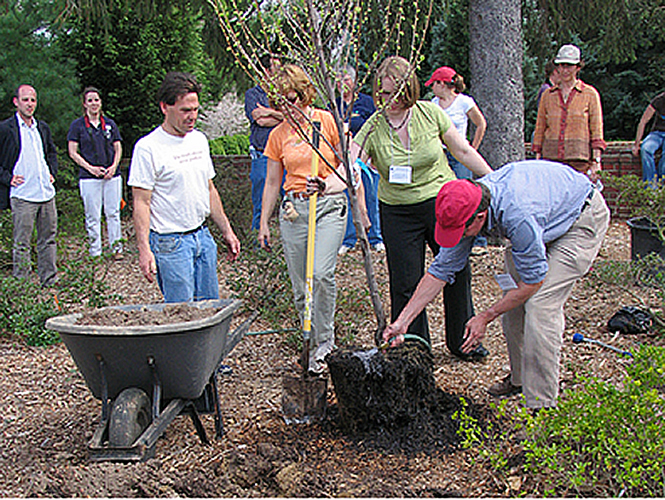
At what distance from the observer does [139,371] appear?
9.60 ft

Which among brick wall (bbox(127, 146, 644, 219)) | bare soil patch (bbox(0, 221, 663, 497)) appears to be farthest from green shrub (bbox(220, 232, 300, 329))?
brick wall (bbox(127, 146, 644, 219))

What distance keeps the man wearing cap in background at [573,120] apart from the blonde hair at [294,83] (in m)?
3.50

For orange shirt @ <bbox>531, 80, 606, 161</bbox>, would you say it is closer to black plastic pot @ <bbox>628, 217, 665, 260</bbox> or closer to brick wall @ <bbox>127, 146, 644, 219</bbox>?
black plastic pot @ <bbox>628, 217, 665, 260</bbox>

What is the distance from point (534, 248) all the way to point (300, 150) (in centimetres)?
156

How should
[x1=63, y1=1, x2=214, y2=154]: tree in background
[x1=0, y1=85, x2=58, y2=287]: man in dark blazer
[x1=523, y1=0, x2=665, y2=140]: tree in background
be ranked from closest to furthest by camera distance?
[x1=0, y1=85, x2=58, y2=287]: man in dark blazer, [x1=523, y1=0, x2=665, y2=140]: tree in background, [x1=63, y1=1, x2=214, y2=154]: tree in background

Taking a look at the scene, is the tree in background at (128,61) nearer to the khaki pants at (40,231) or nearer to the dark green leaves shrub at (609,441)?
the khaki pants at (40,231)

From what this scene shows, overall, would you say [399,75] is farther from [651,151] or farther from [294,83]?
[651,151]

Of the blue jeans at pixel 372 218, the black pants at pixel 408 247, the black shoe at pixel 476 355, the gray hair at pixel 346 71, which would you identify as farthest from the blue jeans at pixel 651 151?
the black pants at pixel 408 247

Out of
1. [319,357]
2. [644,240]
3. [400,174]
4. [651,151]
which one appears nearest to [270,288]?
[319,357]

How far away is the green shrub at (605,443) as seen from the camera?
240 cm

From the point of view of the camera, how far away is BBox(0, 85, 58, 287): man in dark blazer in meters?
6.66

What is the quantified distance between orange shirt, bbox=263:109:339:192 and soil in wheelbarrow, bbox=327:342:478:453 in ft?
3.72

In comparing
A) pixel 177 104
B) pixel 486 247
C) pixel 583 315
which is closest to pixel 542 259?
pixel 177 104

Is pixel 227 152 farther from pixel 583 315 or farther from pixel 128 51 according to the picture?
pixel 583 315
